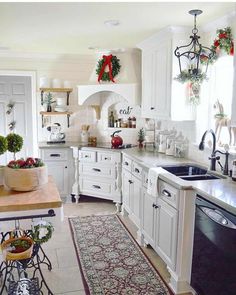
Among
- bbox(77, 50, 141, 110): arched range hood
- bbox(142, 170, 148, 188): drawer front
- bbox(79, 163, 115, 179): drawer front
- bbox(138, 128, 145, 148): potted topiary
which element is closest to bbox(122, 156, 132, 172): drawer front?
bbox(79, 163, 115, 179): drawer front

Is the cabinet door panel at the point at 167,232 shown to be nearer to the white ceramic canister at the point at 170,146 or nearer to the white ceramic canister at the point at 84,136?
the white ceramic canister at the point at 170,146

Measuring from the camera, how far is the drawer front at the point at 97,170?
4.44m

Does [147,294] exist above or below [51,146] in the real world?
below

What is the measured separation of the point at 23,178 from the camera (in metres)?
2.15

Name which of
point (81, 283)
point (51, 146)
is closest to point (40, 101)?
point (51, 146)

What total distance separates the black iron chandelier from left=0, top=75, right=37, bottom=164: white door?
9.21 ft

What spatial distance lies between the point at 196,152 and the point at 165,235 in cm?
114

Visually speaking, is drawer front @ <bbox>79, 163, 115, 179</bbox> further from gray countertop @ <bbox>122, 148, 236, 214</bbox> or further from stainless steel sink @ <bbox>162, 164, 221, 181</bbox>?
stainless steel sink @ <bbox>162, 164, 221, 181</bbox>

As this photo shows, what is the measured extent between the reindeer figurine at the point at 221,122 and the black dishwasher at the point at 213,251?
915 millimetres

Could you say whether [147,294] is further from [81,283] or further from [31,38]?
[31,38]

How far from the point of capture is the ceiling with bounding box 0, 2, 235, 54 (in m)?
2.58

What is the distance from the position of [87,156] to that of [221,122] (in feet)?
7.31

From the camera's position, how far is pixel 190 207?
239 centimetres

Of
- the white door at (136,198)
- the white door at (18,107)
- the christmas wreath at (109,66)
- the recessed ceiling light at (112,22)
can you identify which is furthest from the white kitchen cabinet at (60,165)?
the recessed ceiling light at (112,22)
